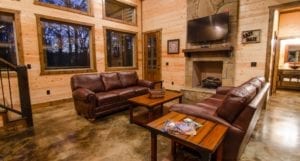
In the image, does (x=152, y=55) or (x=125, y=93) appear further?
(x=152, y=55)

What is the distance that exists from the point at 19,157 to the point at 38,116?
1732mm

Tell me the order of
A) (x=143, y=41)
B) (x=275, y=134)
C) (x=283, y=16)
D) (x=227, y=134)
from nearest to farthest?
(x=227, y=134) → (x=275, y=134) → (x=283, y=16) → (x=143, y=41)

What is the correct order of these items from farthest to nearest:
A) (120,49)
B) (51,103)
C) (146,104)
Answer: (120,49) → (51,103) → (146,104)

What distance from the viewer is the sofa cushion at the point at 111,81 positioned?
13.4 ft

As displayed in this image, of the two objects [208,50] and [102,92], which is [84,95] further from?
[208,50]

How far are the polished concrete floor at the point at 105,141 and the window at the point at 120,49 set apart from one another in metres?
2.98

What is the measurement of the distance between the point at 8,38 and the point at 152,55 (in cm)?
437

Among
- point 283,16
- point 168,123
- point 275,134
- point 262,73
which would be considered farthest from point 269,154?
point 283,16

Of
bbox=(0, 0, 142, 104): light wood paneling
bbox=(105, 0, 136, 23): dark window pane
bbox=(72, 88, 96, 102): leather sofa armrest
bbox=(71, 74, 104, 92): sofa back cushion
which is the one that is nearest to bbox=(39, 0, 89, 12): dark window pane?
bbox=(0, 0, 142, 104): light wood paneling

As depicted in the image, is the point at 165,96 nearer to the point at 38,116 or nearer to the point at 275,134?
the point at 275,134

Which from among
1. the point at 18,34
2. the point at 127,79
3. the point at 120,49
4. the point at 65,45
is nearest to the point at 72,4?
the point at 65,45

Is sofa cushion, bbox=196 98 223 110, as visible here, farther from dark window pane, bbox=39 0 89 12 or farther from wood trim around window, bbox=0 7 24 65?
dark window pane, bbox=39 0 89 12

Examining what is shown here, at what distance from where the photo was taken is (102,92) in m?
3.83

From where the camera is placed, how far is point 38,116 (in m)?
A: 3.55
